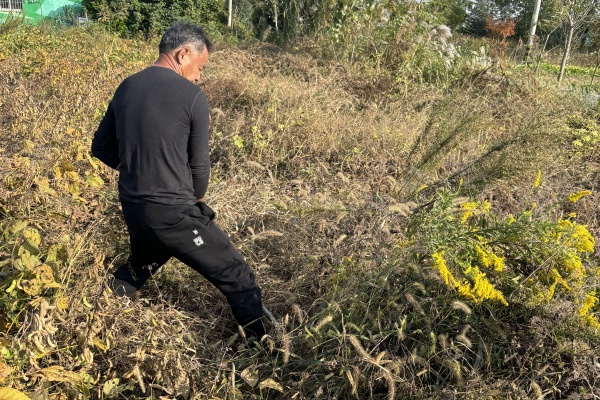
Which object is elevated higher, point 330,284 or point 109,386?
point 330,284

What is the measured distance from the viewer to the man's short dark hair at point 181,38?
271 cm

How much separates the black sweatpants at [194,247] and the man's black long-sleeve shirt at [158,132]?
0.08m

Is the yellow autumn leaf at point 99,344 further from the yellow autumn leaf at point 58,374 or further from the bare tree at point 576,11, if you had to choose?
the bare tree at point 576,11

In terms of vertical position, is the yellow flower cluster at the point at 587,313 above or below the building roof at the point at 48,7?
below

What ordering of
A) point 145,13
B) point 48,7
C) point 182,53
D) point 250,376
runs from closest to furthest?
point 250,376 → point 182,53 → point 145,13 → point 48,7

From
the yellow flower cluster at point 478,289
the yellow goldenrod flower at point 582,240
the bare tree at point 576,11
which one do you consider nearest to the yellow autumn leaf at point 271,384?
the yellow flower cluster at point 478,289

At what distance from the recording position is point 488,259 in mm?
2471

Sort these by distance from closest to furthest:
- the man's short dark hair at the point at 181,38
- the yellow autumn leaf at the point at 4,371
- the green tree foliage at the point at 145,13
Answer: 1. the yellow autumn leaf at the point at 4,371
2. the man's short dark hair at the point at 181,38
3. the green tree foliage at the point at 145,13

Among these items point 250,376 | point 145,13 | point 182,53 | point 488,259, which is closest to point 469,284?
→ point 488,259

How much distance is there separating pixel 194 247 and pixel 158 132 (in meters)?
0.65

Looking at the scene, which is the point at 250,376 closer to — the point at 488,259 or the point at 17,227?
the point at 488,259

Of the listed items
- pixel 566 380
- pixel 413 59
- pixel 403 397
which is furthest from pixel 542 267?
pixel 413 59

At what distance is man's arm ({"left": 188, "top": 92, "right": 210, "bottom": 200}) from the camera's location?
2602 mm

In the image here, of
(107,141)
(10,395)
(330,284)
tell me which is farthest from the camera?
(330,284)
